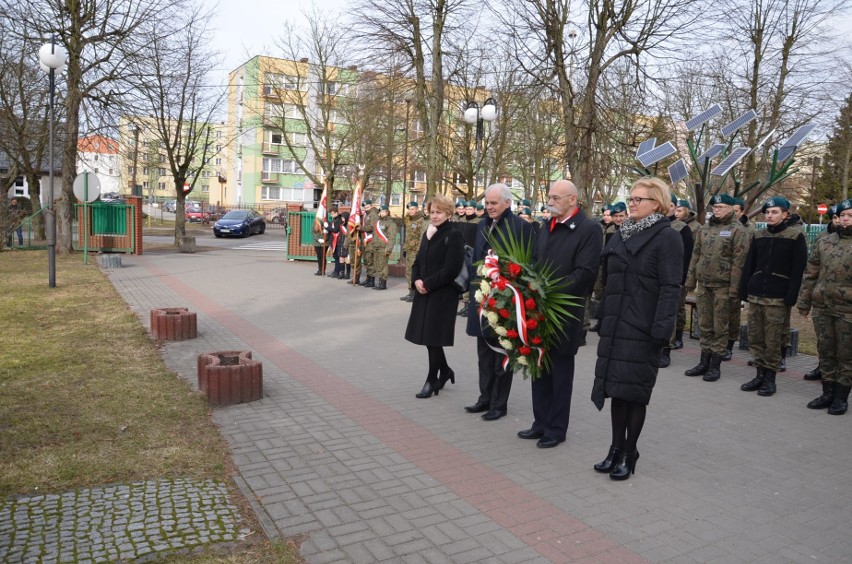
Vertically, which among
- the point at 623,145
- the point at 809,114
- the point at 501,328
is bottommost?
the point at 501,328

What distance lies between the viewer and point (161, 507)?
166 inches

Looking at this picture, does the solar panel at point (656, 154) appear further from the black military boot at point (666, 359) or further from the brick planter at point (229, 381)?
the brick planter at point (229, 381)

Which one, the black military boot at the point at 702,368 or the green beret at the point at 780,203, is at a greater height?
the green beret at the point at 780,203

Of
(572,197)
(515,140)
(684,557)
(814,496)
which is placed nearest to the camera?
(684,557)

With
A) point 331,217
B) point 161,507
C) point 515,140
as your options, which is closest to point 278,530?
point 161,507

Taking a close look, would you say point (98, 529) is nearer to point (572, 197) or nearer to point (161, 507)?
point (161, 507)

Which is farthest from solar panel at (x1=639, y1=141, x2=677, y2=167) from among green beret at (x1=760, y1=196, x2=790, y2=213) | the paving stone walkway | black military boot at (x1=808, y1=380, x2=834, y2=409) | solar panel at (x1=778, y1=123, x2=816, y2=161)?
the paving stone walkway

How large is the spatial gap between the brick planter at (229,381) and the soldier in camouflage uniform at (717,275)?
5.29 metres

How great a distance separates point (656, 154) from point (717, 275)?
3.85 meters

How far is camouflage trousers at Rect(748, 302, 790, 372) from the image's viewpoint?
7555 mm

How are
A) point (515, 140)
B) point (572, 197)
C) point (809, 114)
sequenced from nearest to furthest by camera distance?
point (572, 197) < point (809, 114) < point (515, 140)

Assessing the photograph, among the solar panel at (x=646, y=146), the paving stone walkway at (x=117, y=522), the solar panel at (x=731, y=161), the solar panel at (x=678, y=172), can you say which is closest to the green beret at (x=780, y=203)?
the solar panel at (x=678, y=172)

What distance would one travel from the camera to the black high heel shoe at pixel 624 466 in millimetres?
4957

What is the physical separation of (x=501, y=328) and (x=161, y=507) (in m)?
2.75
